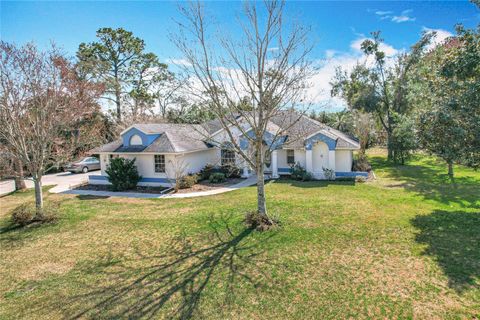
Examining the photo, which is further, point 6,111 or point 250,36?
point 6,111

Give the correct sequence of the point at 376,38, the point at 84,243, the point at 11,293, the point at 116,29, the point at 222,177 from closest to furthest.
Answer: the point at 11,293, the point at 84,243, the point at 222,177, the point at 376,38, the point at 116,29

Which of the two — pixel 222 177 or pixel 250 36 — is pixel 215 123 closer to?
pixel 222 177

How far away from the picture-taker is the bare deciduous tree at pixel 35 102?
12523mm

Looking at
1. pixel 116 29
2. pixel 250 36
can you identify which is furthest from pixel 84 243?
pixel 116 29

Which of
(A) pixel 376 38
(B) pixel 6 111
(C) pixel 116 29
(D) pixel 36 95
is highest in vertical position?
(C) pixel 116 29

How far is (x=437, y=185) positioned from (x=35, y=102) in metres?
24.2

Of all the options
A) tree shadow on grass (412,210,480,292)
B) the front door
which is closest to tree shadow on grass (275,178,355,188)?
the front door

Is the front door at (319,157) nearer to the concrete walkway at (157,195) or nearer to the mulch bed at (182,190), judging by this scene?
the concrete walkway at (157,195)

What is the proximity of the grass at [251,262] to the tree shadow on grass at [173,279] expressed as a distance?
0.12ft

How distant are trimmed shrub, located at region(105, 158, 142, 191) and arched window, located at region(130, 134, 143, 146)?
Result: 6.80ft

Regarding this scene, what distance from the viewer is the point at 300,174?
2178 cm

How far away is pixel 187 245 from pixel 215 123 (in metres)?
19.8

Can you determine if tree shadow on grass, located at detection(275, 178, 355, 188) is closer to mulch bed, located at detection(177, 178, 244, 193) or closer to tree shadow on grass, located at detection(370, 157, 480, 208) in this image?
tree shadow on grass, located at detection(370, 157, 480, 208)

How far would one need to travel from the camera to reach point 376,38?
3128cm
